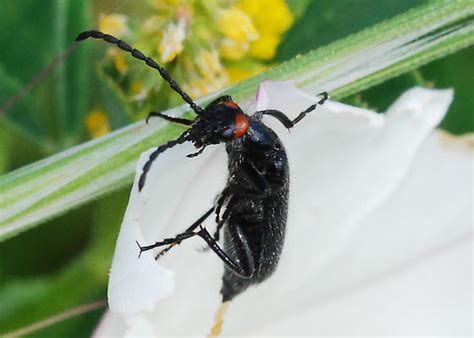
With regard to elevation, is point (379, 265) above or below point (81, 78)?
below

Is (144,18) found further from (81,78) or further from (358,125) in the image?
(358,125)

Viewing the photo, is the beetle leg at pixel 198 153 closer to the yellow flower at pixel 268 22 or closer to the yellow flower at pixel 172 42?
the yellow flower at pixel 172 42

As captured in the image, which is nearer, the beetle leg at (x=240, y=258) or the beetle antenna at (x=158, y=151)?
the beetle antenna at (x=158, y=151)

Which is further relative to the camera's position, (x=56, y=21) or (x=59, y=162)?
(x=56, y=21)

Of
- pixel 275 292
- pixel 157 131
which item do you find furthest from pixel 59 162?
pixel 275 292

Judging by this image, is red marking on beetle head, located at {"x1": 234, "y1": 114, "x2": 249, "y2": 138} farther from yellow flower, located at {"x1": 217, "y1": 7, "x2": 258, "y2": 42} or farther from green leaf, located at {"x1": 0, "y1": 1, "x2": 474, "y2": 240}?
yellow flower, located at {"x1": 217, "y1": 7, "x2": 258, "y2": 42}

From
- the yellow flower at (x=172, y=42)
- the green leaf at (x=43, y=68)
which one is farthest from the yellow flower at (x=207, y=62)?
the green leaf at (x=43, y=68)

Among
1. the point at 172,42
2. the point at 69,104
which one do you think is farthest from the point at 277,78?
the point at 69,104

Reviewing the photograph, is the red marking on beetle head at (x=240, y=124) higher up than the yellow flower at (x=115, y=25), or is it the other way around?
the yellow flower at (x=115, y=25)
